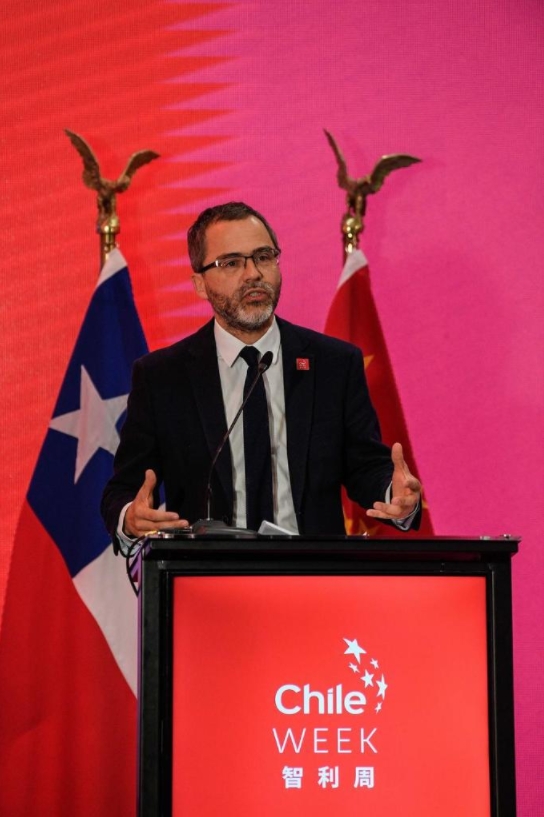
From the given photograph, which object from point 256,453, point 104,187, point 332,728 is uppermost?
point 104,187

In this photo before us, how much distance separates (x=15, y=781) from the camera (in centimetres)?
328

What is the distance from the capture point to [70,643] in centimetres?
332

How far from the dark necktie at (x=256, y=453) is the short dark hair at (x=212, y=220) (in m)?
0.27

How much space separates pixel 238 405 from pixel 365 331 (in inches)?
46.7

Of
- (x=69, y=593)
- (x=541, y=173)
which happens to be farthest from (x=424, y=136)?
(x=69, y=593)

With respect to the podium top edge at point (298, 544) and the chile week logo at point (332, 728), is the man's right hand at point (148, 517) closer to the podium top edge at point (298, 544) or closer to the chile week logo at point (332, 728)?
the podium top edge at point (298, 544)

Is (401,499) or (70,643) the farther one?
(70,643)

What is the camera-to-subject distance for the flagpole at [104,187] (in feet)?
11.3

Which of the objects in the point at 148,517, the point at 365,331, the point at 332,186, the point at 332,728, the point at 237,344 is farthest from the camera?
the point at 332,186

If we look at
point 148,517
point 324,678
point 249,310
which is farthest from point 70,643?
point 324,678

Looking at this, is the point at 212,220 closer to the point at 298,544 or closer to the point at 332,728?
the point at 298,544

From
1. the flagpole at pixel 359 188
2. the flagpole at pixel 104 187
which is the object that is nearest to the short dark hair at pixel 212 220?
the flagpole at pixel 104 187

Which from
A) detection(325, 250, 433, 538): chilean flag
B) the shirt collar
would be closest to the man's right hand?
the shirt collar

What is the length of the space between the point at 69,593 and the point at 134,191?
1.35 m
